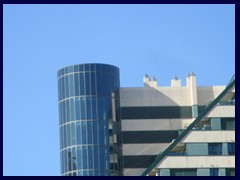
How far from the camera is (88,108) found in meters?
96.4

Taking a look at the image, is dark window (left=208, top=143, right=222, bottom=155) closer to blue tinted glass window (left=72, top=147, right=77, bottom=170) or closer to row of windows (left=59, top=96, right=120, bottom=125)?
row of windows (left=59, top=96, right=120, bottom=125)

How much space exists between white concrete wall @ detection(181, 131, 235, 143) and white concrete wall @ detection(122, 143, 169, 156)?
18031 mm

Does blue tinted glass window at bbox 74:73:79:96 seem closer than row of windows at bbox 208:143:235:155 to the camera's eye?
No

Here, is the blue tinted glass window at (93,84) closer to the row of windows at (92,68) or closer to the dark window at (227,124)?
the row of windows at (92,68)

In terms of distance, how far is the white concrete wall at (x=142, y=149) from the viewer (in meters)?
91.3

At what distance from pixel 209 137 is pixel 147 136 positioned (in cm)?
1943

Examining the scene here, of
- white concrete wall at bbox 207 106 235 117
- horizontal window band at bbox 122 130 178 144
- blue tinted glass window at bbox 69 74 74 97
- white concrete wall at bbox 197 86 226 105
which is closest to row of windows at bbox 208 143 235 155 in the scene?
white concrete wall at bbox 207 106 235 117

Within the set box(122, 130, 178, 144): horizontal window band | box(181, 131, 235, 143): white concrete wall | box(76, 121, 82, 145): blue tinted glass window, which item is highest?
box(76, 121, 82, 145): blue tinted glass window

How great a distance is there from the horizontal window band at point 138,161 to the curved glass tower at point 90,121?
97cm

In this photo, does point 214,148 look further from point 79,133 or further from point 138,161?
point 79,133

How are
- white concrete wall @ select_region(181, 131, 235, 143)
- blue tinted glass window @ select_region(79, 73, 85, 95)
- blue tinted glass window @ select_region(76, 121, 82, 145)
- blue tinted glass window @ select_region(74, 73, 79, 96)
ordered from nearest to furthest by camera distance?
white concrete wall @ select_region(181, 131, 235, 143), blue tinted glass window @ select_region(76, 121, 82, 145), blue tinted glass window @ select_region(79, 73, 85, 95), blue tinted glass window @ select_region(74, 73, 79, 96)

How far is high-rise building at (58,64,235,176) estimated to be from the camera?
3583 inches

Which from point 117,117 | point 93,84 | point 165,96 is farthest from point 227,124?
point 93,84
